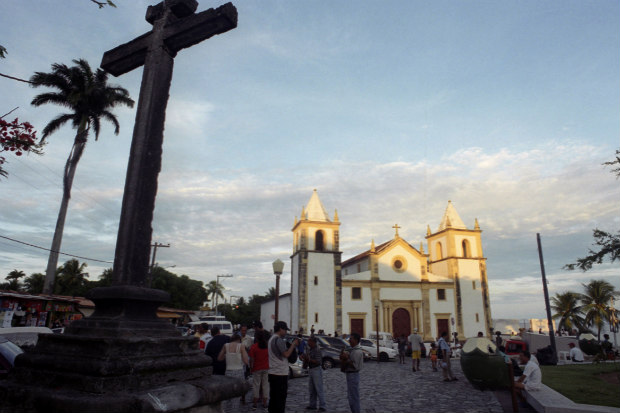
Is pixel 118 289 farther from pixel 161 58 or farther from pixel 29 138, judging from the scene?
pixel 29 138

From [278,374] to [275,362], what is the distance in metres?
0.20

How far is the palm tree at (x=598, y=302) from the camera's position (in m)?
37.3

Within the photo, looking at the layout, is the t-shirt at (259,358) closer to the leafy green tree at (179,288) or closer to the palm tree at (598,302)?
the palm tree at (598,302)

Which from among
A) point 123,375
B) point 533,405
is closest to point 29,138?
point 123,375

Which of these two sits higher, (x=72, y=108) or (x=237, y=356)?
(x=72, y=108)

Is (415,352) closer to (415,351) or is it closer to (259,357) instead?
(415,351)

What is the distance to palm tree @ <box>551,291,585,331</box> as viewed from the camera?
40906 mm

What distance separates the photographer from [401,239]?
38594mm

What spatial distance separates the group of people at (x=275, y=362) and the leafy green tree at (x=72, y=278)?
1698 inches

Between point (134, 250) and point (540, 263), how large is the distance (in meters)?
21.6

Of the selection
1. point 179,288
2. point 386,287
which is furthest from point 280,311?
point 179,288

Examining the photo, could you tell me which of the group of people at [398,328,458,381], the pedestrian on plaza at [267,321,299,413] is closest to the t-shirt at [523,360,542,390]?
the group of people at [398,328,458,381]

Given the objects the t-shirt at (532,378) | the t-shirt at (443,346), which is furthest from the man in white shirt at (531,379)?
the t-shirt at (443,346)

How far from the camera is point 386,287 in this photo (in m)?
36.2
